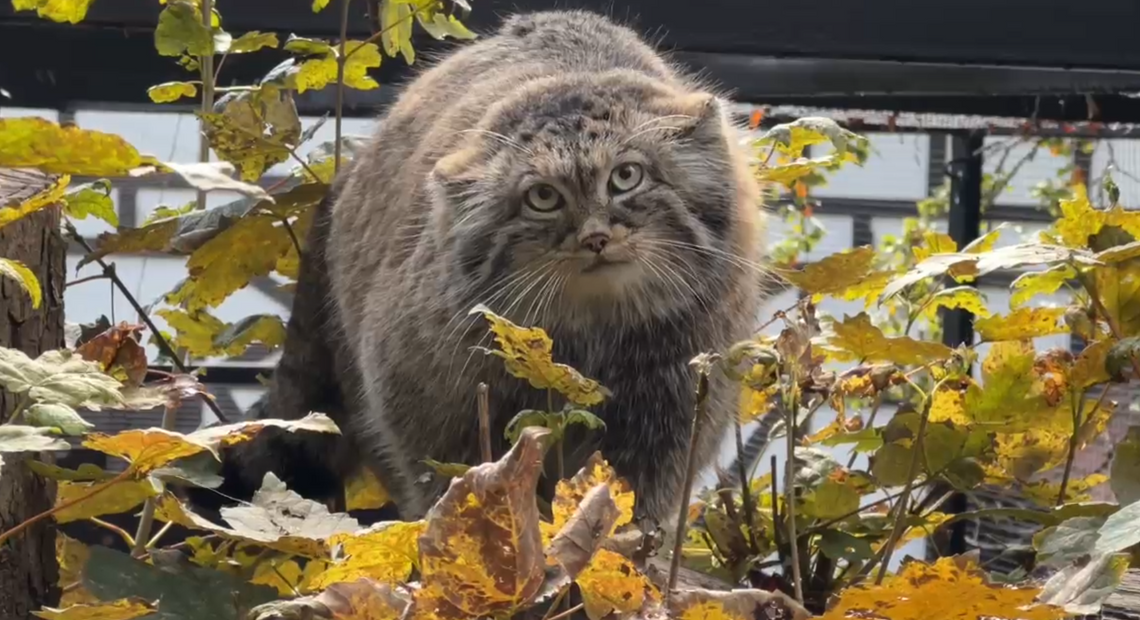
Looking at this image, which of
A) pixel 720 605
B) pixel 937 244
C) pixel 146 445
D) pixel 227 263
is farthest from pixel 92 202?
pixel 937 244

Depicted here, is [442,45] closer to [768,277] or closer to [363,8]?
[363,8]

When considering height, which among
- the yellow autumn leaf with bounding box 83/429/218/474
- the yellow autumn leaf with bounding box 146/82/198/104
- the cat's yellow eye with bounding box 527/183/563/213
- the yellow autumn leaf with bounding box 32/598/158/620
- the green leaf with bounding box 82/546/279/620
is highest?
the yellow autumn leaf with bounding box 146/82/198/104

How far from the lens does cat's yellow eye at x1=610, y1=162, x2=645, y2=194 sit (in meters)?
1.57

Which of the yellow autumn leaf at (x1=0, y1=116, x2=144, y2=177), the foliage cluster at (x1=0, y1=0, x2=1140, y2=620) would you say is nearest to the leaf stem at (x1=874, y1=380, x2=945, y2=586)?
the foliage cluster at (x1=0, y1=0, x2=1140, y2=620)

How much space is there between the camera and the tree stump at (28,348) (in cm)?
118

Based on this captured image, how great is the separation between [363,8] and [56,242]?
46.6 inches

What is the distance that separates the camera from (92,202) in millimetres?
1295

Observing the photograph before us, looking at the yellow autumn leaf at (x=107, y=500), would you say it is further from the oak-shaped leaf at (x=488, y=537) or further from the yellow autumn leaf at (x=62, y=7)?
the yellow autumn leaf at (x=62, y=7)

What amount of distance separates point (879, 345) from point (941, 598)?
1.60 feet

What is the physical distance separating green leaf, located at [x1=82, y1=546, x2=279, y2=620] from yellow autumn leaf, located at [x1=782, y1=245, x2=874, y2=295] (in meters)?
0.65

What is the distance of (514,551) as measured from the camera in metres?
0.73

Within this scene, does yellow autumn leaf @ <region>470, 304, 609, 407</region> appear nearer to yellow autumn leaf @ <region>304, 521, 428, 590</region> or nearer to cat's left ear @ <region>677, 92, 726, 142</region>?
yellow autumn leaf @ <region>304, 521, 428, 590</region>

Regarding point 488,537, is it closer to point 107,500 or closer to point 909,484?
point 107,500

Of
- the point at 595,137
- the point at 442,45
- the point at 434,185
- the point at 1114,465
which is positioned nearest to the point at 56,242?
the point at 434,185
